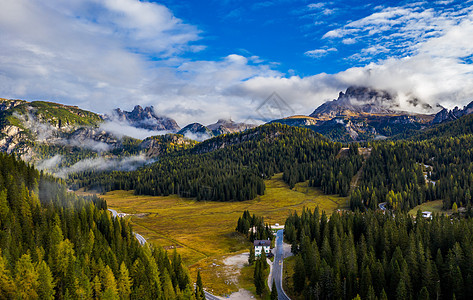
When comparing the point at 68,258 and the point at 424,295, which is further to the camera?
the point at 68,258

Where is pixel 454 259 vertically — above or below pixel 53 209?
below

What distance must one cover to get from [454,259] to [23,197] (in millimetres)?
127213

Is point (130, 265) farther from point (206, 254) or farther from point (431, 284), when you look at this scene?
point (431, 284)

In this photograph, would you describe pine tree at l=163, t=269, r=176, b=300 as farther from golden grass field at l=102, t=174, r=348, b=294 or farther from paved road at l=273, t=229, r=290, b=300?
paved road at l=273, t=229, r=290, b=300

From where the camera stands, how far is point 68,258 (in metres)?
70.9

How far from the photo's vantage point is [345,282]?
227ft

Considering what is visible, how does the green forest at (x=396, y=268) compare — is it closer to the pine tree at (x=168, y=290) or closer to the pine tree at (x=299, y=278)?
the pine tree at (x=299, y=278)

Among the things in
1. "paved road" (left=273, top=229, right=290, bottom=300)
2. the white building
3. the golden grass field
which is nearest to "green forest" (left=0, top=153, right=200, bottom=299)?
the golden grass field

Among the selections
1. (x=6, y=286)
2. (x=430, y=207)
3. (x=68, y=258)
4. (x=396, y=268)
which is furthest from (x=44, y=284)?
(x=430, y=207)

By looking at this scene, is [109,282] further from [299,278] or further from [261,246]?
[261,246]

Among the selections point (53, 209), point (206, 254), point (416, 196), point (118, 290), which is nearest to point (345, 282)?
point (118, 290)

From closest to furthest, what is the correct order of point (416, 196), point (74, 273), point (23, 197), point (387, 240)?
point (74, 273)
point (387, 240)
point (23, 197)
point (416, 196)

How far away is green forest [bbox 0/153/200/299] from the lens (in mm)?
58250

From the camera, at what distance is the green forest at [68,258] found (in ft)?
191
